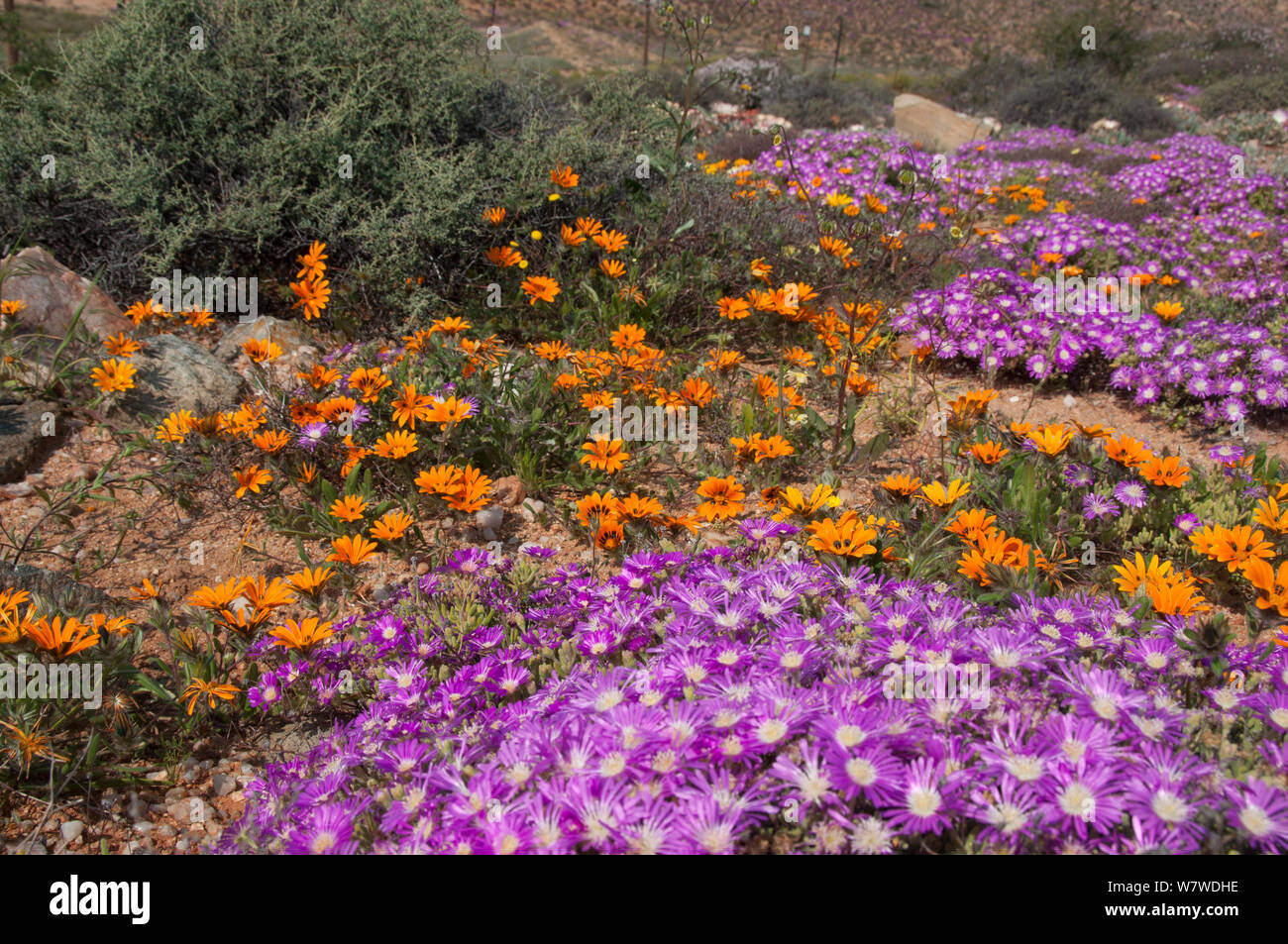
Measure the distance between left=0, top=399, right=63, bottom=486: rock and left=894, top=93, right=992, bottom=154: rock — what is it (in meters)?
12.4

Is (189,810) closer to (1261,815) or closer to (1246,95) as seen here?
(1261,815)

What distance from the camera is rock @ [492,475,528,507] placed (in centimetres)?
330

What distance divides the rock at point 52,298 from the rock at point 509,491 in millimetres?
2582

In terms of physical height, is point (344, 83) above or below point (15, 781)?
above

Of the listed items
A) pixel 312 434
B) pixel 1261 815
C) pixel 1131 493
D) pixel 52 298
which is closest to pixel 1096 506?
pixel 1131 493

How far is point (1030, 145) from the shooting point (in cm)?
1084

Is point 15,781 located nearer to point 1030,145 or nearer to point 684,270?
point 684,270

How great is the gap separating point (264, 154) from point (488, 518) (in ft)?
10.5

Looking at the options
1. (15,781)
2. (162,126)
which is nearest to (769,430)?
(15,781)

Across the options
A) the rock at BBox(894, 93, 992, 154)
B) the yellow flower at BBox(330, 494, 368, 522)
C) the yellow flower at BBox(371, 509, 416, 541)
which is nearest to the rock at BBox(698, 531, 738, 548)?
the yellow flower at BBox(371, 509, 416, 541)

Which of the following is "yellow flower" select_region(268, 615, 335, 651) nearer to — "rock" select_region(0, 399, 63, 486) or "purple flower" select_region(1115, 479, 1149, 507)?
"rock" select_region(0, 399, 63, 486)
